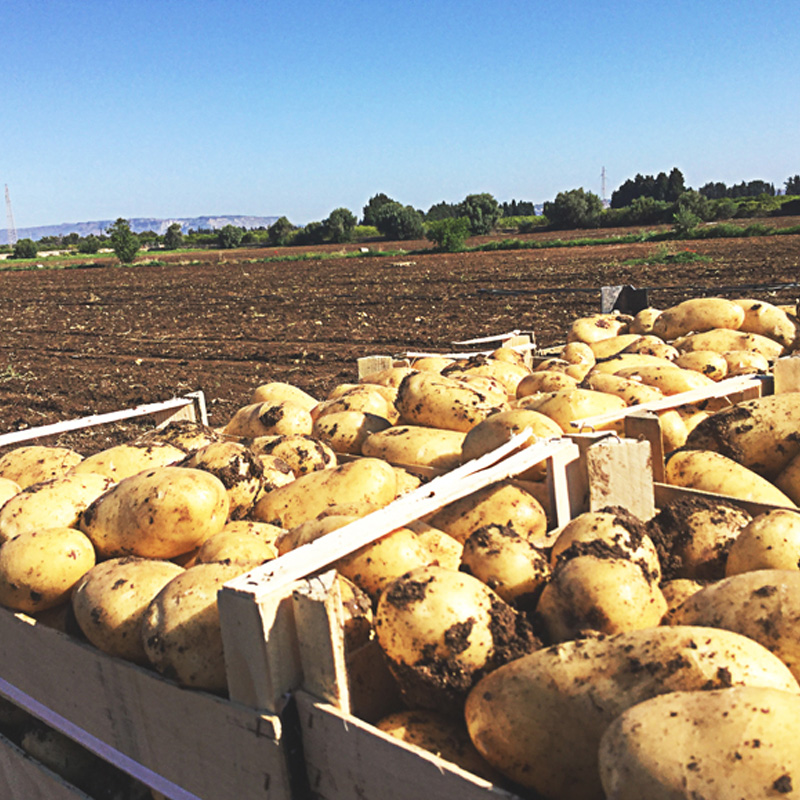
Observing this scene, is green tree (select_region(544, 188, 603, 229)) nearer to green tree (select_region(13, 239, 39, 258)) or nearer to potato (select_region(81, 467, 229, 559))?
green tree (select_region(13, 239, 39, 258))

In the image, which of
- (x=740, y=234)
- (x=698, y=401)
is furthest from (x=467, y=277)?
(x=698, y=401)

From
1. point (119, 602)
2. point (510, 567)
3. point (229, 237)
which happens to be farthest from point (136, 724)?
point (229, 237)

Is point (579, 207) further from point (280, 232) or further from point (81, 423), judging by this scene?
point (81, 423)

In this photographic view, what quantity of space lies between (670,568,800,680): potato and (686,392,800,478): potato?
1333 mm

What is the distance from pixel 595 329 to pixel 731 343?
135cm

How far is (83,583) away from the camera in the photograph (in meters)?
2.67

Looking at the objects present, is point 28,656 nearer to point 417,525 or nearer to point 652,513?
point 417,525

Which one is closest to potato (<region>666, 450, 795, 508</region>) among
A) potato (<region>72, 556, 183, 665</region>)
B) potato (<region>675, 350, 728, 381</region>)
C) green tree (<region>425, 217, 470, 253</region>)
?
potato (<region>675, 350, 728, 381</region>)

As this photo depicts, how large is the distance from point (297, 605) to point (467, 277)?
99.6 feet

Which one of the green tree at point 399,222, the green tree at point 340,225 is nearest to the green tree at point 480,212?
the green tree at point 399,222

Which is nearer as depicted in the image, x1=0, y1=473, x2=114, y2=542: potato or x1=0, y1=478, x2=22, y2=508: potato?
x1=0, y1=473, x2=114, y2=542: potato

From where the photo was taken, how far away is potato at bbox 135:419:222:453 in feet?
13.0

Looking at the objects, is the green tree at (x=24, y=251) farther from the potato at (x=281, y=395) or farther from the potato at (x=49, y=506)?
the potato at (x=49, y=506)

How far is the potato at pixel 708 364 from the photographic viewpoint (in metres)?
4.51
